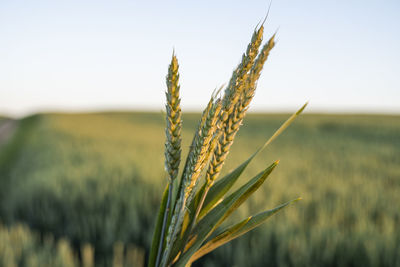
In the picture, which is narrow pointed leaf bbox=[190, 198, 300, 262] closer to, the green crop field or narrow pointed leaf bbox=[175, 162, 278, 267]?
narrow pointed leaf bbox=[175, 162, 278, 267]

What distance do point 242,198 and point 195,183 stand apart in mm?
168

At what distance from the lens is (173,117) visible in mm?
530

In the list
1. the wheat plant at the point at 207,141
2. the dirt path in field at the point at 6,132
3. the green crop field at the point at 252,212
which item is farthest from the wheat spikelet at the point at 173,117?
the dirt path in field at the point at 6,132

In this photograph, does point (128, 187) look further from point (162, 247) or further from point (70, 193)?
point (162, 247)

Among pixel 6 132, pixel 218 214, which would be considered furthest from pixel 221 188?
→ pixel 6 132

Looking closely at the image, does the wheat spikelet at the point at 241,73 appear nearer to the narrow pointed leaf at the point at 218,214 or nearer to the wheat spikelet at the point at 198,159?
the wheat spikelet at the point at 198,159

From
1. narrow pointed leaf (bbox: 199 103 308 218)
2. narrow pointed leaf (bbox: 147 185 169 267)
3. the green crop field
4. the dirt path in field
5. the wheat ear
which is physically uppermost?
the wheat ear

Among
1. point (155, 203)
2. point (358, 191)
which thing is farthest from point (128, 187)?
point (358, 191)

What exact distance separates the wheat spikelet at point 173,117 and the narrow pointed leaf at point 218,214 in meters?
0.16

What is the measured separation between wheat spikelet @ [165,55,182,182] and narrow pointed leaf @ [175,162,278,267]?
0.54 ft

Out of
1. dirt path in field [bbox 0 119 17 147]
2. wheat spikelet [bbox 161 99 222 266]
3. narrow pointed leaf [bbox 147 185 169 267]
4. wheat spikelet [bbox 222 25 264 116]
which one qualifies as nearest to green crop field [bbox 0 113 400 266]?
narrow pointed leaf [bbox 147 185 169 267]

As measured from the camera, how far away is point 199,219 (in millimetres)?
684

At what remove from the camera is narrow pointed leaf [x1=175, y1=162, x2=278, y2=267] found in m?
0.63

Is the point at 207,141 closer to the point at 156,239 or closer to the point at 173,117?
the point at 173,117
